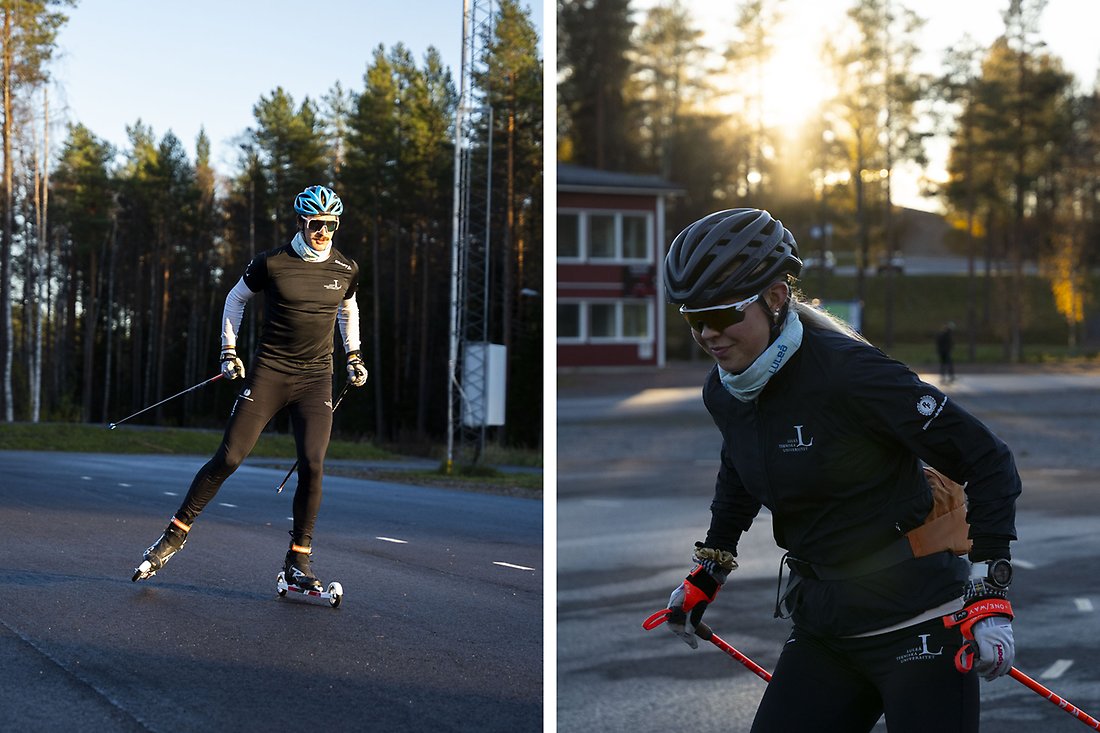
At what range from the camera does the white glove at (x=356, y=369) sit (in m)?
3.34

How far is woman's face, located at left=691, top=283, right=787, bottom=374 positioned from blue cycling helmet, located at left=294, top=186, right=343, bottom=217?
979 millimetres

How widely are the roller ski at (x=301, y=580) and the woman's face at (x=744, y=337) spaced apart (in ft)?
3.76

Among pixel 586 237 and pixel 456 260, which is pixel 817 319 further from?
pixel 586 237

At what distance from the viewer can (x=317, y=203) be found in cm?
321

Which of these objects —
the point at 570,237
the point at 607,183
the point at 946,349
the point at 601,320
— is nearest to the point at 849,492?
the point at 946,349

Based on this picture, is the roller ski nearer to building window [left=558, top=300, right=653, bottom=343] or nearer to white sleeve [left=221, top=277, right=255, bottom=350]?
white sleeve [left=221, top=277, right=255, bottom=350]

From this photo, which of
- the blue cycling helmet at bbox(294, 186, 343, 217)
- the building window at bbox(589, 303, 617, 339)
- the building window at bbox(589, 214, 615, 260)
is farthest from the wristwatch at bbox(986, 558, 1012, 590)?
the building window at bbox(589, 214, 615, 260)

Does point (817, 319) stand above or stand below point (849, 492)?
above

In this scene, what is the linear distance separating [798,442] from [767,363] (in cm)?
16

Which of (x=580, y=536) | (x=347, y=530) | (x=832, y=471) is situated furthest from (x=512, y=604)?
(x=580, y=536)

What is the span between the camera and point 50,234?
2.96 meters

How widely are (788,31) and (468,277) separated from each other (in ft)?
120

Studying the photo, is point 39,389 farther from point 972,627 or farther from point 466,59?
point 972,627

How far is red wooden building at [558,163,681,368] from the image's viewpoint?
33.0 metres
